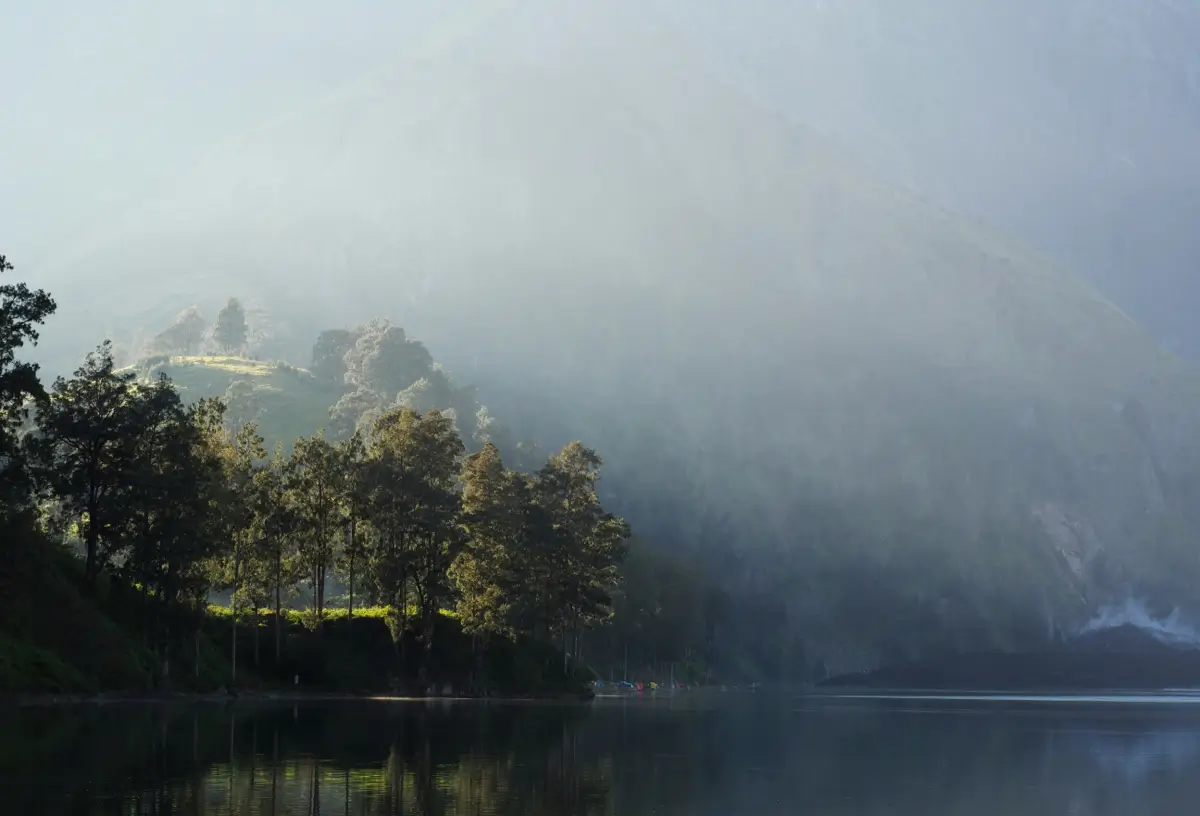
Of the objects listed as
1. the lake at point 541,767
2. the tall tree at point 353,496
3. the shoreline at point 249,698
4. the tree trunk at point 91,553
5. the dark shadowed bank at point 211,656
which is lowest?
the lake at point 541,767

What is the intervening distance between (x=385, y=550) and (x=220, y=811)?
9442 cm

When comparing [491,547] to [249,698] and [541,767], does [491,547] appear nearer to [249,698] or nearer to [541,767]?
[249,698]

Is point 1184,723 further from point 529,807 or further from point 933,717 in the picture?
point 529,807

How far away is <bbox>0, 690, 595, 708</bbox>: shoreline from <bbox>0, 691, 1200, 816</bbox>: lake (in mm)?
3531

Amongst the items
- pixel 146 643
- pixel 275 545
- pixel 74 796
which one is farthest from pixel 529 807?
pixel 275 545

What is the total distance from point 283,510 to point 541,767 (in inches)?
2948

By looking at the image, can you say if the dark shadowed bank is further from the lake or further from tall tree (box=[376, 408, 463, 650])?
the lake

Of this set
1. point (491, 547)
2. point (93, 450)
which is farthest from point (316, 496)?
point (93, 450)

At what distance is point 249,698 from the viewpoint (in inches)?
4528

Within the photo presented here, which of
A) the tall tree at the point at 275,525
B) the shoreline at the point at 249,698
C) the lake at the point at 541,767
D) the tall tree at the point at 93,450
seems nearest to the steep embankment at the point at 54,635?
the shoreline at the point at 249,698

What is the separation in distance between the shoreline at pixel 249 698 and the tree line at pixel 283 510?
18.4 feet

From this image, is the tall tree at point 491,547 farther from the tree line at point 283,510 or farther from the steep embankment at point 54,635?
the steep embankment at point 54,635

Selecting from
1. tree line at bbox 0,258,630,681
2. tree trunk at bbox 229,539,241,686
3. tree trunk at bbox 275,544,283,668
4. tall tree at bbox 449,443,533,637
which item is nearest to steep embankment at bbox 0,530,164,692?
tree line at bbox 0,258,630,681

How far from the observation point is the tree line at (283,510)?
103688 mm
